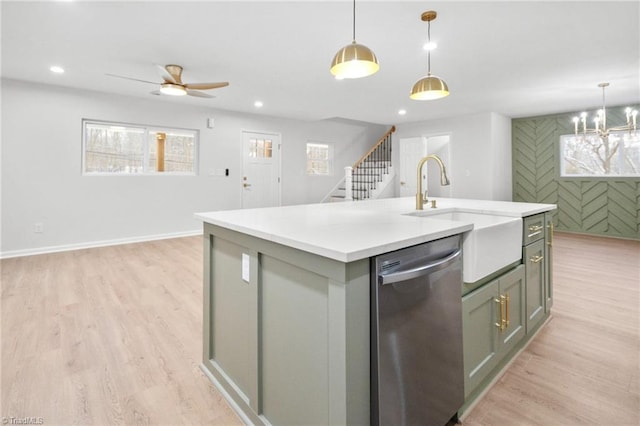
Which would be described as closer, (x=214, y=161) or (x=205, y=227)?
(x=205, y=227)

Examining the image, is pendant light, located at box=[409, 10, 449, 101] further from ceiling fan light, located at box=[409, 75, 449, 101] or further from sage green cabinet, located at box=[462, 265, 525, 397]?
sage green cabinet, located at box=[462, 265, 525, 397]

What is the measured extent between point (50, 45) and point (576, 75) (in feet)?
20.9

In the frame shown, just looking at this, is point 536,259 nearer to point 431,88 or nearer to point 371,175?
point 431,88

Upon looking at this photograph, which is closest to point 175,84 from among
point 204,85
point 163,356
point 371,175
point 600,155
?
point 204,85

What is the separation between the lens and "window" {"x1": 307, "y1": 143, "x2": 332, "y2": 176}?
8156mm

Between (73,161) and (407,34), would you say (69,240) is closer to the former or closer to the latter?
(73,161)

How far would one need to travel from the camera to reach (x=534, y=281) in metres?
2.20

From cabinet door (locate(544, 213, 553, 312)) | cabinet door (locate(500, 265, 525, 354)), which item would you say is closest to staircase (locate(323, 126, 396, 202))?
cabinet door (locate(544, 213, 553, 312))

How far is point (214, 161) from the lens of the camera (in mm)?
6410

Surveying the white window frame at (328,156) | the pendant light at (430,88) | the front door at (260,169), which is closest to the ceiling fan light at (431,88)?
the pendant light at (430,88)

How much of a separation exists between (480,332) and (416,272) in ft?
2.54

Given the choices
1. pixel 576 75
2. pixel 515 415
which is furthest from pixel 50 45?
pixel 576 75

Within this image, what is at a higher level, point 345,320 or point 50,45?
point 50,45

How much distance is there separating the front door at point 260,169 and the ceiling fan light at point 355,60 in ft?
16.7
